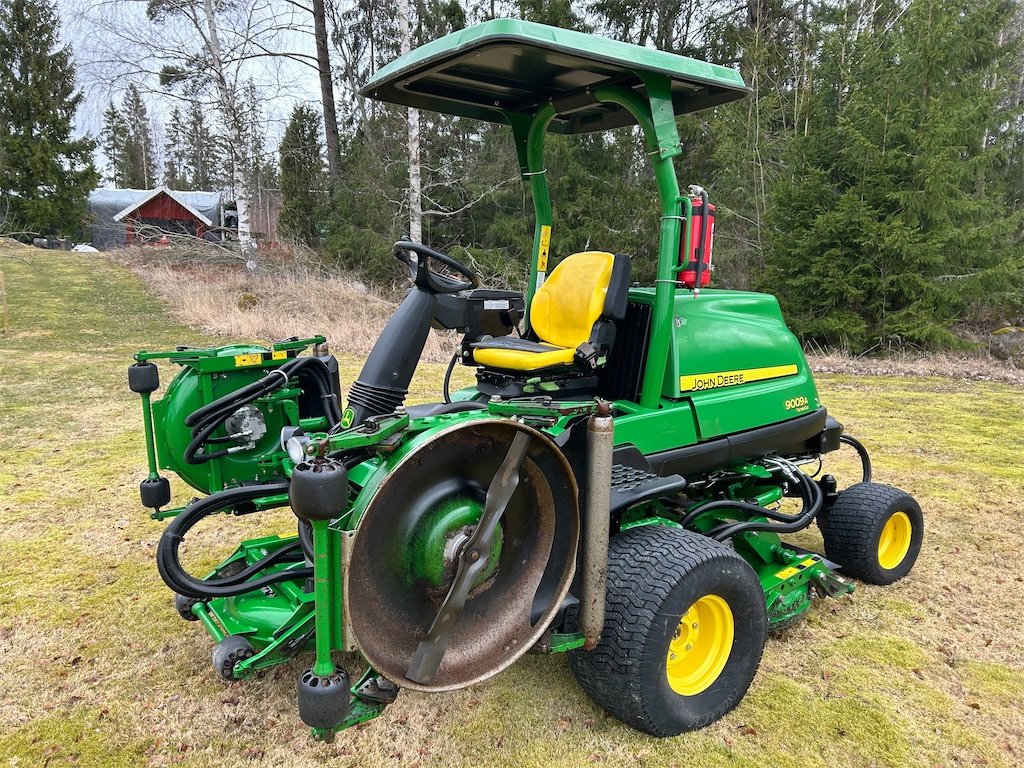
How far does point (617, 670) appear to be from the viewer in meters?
2.24

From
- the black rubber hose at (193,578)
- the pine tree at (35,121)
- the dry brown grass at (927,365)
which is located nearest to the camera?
the black rubber hose at (193,578)

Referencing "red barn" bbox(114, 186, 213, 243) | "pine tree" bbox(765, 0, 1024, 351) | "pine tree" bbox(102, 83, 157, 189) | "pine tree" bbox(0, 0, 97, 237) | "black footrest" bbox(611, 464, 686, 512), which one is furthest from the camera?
"pine tree" bbox(102, 83, 157, 189)

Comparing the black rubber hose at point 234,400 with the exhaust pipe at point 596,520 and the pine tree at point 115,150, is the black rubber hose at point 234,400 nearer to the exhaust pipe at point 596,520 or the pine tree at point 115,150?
the exhaust pipe at point 596,520

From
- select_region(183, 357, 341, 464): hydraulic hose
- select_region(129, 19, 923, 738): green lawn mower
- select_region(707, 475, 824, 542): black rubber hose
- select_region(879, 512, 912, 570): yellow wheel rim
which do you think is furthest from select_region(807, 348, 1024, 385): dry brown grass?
select_region(183, 357, 341, 464): hydraulic hose

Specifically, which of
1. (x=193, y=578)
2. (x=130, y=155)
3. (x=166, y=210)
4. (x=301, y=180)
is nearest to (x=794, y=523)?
(x=193, y=578)

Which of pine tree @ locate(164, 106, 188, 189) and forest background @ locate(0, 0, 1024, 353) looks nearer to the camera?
forest background @ locate(0, 0, 1024, 353)

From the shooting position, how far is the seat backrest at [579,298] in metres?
3.06

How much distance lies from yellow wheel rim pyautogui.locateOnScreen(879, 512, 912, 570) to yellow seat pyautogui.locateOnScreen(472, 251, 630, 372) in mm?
1816

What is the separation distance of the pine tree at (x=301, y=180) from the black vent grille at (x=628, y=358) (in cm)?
1495

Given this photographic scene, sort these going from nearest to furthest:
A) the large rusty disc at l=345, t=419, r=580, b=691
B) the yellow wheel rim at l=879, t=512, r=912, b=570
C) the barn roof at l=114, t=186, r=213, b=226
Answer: the large rusty disc at l=345, t=419, r=580, b=691
the yellow wheel rim at l=879, t=512, r=912, b=570
the barn roof at l=114, t=186, r=213, b=226

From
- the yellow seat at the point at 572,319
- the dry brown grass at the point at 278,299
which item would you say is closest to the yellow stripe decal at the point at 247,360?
the yellow seat at the point at 572,319

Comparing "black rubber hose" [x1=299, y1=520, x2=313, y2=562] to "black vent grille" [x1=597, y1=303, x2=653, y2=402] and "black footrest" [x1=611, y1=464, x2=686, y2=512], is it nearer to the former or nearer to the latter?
"black footrest" [x1=611, y1=464, x2=686, y2=512]

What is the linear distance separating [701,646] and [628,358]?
1.25 metres

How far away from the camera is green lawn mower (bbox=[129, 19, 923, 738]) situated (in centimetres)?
197
